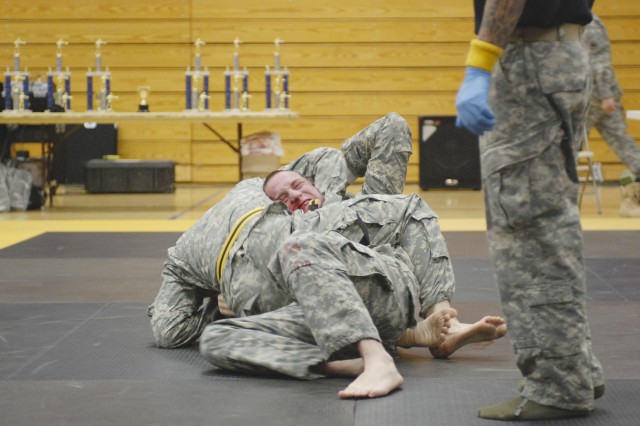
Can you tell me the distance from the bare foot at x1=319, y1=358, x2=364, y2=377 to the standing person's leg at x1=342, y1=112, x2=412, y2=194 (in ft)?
4.69

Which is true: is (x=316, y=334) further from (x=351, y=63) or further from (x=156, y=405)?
(x=351, y=63)

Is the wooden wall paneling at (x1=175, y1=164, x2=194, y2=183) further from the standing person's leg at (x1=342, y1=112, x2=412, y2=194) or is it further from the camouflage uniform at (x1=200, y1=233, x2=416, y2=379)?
the camouflage uniform at (x1=200, y1=233, x2=416, y2=379)

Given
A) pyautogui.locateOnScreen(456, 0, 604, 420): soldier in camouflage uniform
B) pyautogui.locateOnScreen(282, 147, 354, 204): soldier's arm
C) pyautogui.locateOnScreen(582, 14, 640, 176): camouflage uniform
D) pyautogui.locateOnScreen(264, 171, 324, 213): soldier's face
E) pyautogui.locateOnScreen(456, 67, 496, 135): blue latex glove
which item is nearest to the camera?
pyautogui.locateOnScreen(456, 67, 496, 135): blue latex glove

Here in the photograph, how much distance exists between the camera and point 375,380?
2.61 metres

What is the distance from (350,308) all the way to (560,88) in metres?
0.79

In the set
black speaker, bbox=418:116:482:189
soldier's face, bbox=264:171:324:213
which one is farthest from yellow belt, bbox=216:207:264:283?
black speaker, bbox=418:116:482:189

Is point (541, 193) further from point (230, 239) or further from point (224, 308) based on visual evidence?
point (224, 308)

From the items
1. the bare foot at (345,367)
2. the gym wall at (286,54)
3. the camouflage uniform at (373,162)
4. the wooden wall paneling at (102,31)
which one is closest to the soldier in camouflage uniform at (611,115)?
the camouflage uniform at (373,162)

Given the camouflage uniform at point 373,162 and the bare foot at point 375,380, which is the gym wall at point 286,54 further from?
the bare foot at point 375,380

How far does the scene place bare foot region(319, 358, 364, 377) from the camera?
2779 millimetres

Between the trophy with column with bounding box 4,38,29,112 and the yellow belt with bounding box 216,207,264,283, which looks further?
the trophy with column with bounding box 4,38,29,112

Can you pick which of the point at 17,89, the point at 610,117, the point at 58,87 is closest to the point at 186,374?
the point at 610,117

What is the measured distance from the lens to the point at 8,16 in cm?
1099

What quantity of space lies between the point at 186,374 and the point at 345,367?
0.45m
